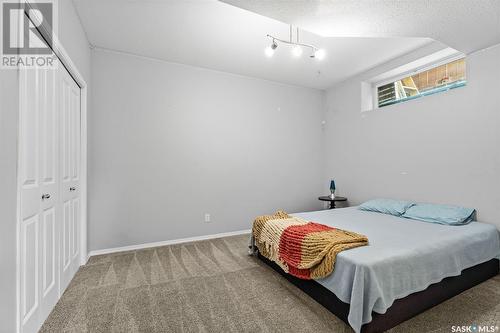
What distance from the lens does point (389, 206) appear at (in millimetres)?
3113

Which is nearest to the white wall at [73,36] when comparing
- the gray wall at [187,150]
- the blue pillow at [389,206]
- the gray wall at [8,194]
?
the gray wall at [187,150]

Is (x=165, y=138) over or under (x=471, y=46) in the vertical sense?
under

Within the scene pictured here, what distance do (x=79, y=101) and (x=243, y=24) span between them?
2.04 metres

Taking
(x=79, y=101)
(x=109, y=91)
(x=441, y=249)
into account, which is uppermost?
(x=109, y=91)

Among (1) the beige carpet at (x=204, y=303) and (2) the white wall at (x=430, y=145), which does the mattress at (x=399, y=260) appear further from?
(2) the white wall at (x=430, y=145)

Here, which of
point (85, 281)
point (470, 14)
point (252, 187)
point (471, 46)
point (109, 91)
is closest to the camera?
point (470, 14)

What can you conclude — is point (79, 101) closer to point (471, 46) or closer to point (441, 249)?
point (441, 249)

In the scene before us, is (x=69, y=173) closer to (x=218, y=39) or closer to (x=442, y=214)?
(x=218, y=39)

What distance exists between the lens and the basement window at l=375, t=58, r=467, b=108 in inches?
115

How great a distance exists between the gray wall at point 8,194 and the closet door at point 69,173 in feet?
2.84

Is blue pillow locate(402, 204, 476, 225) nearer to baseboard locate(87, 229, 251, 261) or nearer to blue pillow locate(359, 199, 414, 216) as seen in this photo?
blue pillow locate(359, 199, 414, 216)

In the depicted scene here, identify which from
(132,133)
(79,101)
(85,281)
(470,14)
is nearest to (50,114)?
(79,101)

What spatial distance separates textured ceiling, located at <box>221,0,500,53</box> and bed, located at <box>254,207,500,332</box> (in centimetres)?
189

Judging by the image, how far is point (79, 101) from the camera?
8.78ft
